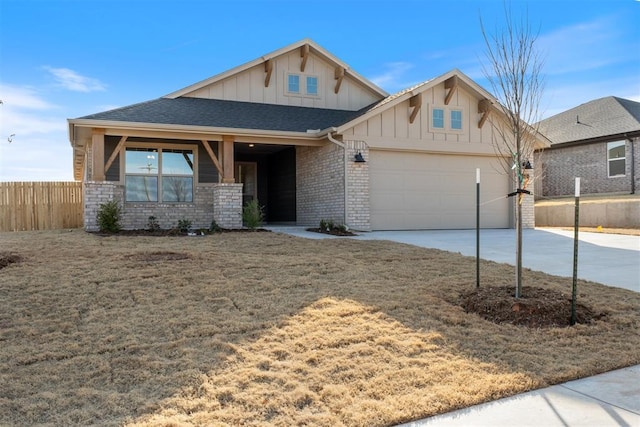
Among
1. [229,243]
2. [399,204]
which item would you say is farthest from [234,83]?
[229,243]

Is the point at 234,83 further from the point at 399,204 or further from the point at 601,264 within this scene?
the point at 601,264

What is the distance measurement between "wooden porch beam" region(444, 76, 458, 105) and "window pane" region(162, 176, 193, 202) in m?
8.12

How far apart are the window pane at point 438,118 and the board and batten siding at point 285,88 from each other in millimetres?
4111

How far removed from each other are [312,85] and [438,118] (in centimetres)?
509

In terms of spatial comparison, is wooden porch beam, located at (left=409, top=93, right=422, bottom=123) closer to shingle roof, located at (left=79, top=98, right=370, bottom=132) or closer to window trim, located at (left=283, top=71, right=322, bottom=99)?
shingle roof, located at (left=79, top=98, right=370, bottom=132)

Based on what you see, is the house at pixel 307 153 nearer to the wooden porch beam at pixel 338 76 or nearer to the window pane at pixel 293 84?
the window pane at pixel 293 84

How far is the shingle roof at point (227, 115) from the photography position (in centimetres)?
1268

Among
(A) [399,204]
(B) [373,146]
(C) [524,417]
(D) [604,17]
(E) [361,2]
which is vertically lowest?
(C) [524,417]

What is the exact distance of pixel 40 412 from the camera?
2.92 meters

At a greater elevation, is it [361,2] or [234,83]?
[361,2]

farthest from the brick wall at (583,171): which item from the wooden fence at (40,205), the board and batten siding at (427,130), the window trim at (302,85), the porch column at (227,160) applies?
the wooden fence at (40,205)

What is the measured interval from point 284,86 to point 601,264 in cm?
1196

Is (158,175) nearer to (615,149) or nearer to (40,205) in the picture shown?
(40,205)

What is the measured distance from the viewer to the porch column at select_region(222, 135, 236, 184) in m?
13.1
